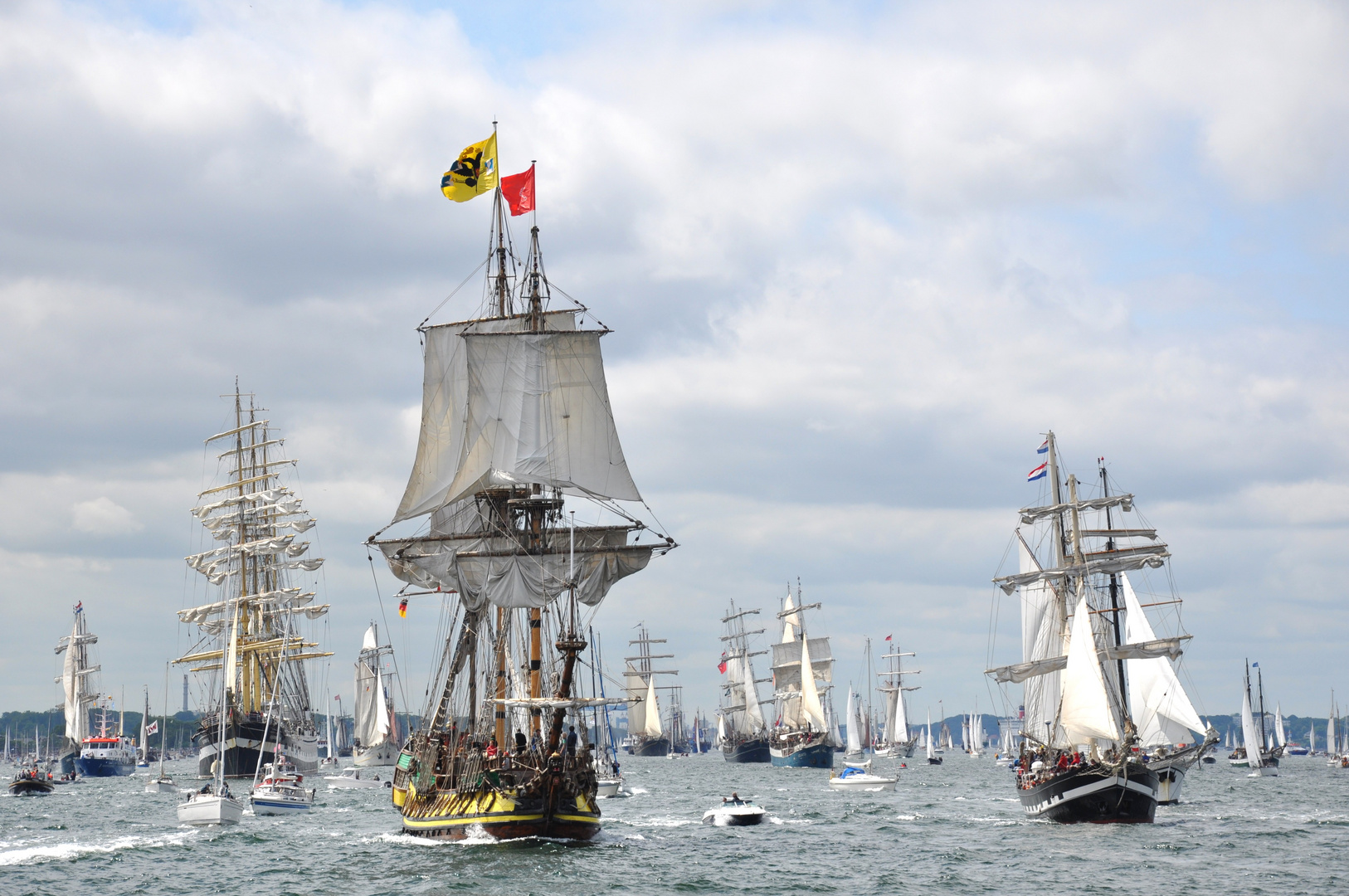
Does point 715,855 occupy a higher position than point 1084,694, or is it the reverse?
point 1084,694

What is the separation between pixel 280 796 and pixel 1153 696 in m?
49.5

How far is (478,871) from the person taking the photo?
48094 mm

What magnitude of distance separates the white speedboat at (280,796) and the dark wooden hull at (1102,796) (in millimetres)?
41401

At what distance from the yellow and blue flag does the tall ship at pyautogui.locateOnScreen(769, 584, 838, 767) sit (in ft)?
356

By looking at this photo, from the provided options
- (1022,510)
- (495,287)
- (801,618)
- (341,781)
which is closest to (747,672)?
(801,618)

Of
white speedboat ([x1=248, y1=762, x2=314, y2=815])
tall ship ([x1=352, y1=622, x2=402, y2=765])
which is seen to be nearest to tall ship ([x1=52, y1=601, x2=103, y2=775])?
tall ship ([x1=352, y1=622, x2=402, y2=765])

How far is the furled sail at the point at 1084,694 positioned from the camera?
64625mm

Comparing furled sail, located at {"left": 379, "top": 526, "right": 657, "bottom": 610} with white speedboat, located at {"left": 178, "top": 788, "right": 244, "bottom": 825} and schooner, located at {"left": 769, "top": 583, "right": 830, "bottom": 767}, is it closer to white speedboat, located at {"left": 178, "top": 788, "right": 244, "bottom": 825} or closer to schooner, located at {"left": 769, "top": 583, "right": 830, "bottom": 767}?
white speedboat, located at {"left": 178, "top": 788, "right": 244, "bottom": 825}

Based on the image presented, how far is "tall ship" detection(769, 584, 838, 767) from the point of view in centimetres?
16425

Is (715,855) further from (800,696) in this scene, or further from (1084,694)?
(800,696)

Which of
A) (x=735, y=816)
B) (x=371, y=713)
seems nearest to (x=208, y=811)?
(x=735, y=816)

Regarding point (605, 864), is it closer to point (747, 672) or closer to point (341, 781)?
point (341, 781)

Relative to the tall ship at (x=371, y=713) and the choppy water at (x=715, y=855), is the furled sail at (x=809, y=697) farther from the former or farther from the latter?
the choppy water at (x=715, y=855)

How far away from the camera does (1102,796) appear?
63.5m
